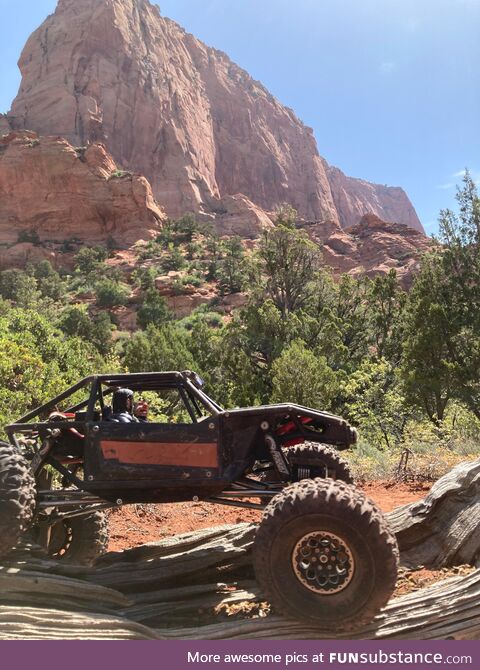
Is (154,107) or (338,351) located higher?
(154,107)

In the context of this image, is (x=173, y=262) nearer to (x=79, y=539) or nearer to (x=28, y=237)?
(x=28, y=237)

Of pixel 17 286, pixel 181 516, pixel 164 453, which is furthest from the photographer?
pixel 17 286

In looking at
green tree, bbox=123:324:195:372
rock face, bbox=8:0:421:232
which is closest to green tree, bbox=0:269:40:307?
green tree, bbox=123:324:195:372

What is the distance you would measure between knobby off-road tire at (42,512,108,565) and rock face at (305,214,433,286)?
2666 inches

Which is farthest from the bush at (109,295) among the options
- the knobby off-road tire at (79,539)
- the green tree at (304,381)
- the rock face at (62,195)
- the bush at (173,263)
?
the knobby off-road tire at (79,539)

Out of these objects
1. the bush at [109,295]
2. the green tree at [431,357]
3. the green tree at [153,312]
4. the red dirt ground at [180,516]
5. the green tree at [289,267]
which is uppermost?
the bush at [109,295]

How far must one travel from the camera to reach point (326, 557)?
3139 millimetres

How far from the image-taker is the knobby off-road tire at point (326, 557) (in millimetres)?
3014

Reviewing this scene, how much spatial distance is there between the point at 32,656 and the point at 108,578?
1.14 meters

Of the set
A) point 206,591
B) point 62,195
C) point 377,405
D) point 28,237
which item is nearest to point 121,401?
point 206,591

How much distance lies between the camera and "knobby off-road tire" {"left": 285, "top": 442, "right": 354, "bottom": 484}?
4414 mm

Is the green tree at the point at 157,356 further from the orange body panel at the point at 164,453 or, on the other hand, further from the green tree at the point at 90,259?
the green tree at the point at 90,259

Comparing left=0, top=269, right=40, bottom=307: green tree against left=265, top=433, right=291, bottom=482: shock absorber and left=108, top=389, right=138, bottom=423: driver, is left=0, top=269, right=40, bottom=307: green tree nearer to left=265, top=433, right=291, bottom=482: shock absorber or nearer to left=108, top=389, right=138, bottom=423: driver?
left=108, top=389, right=138, bottom=423: driver

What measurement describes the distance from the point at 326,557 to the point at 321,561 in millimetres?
43
